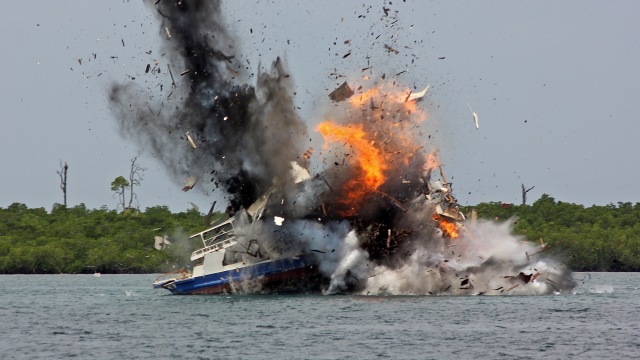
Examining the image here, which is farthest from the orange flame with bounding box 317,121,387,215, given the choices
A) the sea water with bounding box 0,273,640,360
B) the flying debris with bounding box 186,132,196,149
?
the flying debris with bounding box 186,132,196,149

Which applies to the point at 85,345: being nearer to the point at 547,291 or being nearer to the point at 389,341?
the point at 389,341

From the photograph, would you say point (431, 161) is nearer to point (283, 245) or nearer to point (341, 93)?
point (341, 93)

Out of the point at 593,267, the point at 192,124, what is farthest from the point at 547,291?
the point at 593,267

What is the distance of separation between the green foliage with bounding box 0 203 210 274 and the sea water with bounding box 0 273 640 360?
62.9m

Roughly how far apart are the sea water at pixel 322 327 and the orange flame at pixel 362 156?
28.0ft

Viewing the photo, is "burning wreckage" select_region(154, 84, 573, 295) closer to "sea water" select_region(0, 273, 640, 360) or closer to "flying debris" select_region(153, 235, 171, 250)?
"sea water" select_region(0, 273, 640, 360)

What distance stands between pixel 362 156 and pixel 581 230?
88.5 m

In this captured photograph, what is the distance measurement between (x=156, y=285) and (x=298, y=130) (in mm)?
17862

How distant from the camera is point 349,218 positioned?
9594 cm

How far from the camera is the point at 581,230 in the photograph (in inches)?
6924

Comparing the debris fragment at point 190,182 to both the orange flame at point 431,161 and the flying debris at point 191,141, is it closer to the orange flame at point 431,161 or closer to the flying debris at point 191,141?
the flying debris at point 191,141

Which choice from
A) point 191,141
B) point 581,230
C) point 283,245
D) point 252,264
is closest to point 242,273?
point 252,264

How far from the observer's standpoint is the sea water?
6675cm

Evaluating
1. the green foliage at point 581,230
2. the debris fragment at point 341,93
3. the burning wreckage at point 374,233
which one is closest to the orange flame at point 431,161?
the burning wreckage at point 374,233
